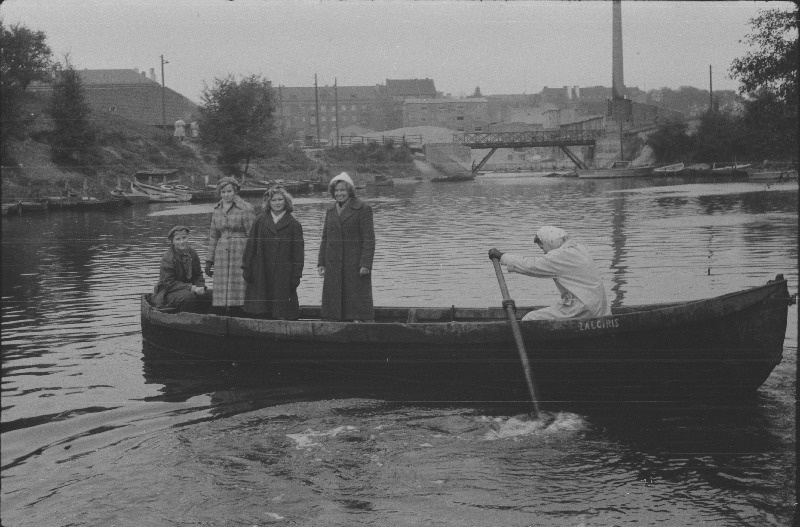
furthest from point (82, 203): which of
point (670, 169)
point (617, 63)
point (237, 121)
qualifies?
point (617, 63)

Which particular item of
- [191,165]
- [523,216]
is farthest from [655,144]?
[523,216]

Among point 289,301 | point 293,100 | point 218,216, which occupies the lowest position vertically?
point 289,301

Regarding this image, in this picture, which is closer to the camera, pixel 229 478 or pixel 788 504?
pixel 788 504

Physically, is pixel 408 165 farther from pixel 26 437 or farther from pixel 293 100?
pixel 26 437

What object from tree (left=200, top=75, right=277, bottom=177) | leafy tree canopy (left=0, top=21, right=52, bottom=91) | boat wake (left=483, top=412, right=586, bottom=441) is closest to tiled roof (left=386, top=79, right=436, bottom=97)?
tree (left=200, top=75, right=277, bottom=177)

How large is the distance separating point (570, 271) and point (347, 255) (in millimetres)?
2315

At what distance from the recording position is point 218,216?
33.9 ft

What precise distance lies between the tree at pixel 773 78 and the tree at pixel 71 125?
39.3m

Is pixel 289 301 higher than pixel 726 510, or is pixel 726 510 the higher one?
pixel 289 301

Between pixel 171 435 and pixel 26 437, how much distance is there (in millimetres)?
1202

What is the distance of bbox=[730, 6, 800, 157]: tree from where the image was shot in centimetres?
1936

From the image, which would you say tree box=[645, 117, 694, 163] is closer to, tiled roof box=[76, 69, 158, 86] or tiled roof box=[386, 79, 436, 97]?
tiled roof box=[76, 69, 158, 86]

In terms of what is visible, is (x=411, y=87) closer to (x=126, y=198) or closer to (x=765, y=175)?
(x=765, y=175)

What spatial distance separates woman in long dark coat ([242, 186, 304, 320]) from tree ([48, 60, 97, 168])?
43531mm
